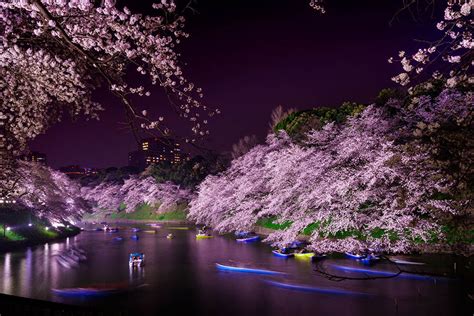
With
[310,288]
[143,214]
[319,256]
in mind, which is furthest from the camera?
[143,214]

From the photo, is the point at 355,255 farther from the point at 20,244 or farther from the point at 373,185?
the point at 20,244

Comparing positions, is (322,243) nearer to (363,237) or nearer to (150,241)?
(363,237)

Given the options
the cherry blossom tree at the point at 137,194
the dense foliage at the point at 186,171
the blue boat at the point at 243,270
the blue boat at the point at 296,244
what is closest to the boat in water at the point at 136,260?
the blue boat at the point at 243,270

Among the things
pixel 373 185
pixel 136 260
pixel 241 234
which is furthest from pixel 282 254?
pixel 241 234

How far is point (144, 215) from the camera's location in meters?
66.3

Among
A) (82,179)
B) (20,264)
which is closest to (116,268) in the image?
(20,264)

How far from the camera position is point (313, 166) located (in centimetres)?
2355

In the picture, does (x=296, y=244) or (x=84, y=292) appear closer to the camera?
(x=84, y=292)

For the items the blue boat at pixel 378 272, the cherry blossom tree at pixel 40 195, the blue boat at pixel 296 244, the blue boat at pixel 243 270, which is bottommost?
the blue boat at pixel 243 270

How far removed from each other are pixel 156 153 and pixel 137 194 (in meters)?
64.0

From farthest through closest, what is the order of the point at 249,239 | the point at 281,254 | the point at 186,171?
the point at 186,171 < the point at 249,239 < the point at 281,254

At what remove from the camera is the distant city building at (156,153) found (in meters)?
6.60

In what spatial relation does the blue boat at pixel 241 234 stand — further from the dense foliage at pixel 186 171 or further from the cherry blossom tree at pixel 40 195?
the cherry blossom tree at pixel 40 195

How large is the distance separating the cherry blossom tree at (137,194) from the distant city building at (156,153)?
5.47 meters
